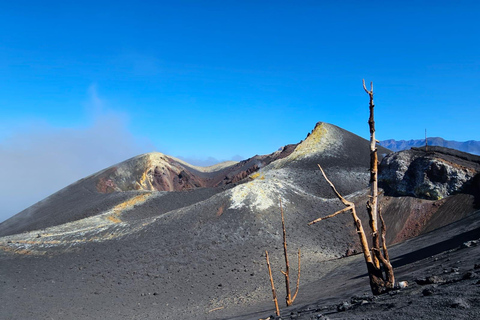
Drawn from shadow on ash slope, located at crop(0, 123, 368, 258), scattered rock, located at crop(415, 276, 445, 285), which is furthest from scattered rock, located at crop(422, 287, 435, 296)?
shadow on ash slope, located at crop(0, 123, 368, 258)

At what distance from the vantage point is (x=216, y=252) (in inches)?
939

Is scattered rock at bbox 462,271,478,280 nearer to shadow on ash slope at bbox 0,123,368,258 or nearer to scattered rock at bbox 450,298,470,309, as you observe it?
scattered rock at bbox 450,298,470,309

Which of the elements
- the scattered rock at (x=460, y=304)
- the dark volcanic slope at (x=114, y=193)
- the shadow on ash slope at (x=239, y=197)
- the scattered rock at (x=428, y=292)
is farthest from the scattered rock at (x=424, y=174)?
the scattered rock at (x=460, y=304)

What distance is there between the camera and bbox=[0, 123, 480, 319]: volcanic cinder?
54.0 ft

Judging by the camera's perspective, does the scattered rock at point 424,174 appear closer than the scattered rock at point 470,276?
No

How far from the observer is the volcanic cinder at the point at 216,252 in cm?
1647

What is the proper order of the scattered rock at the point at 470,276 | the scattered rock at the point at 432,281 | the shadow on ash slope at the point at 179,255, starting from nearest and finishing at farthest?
the scattered rock at the point at 470,276
the scattered rock at the point at 432,281
the shadow on ash slope at the point at 179,255

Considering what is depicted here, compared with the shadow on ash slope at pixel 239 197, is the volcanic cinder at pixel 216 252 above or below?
below

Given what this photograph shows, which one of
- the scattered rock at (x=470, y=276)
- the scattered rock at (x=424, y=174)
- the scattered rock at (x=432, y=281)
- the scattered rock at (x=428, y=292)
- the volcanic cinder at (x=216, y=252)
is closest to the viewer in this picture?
the scattered rock at (x=428, y=292)

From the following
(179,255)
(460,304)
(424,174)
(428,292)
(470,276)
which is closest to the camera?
(460,304)

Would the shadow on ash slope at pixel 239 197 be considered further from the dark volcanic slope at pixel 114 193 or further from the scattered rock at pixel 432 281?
the scattered rock at pixel 432 281

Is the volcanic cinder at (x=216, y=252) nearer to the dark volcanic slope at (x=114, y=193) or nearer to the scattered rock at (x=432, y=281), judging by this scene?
the scattered rock at (x=432, y=281)

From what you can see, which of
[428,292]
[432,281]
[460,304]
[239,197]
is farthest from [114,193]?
[460,304]

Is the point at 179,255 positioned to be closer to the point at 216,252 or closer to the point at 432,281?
the point at 216,252
